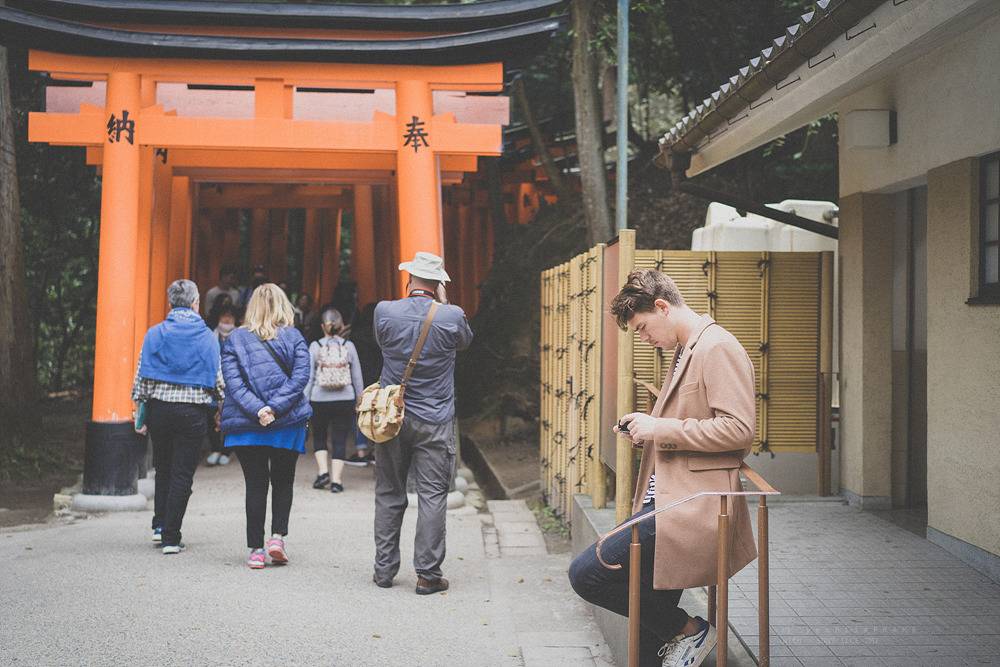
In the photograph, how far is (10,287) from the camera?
1167 cm

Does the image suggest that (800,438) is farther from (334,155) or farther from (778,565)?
(334,155)

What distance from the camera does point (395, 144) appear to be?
934 centimetres

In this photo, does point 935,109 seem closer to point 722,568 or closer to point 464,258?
point 722,568

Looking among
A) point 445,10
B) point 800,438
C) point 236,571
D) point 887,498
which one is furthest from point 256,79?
point 887,498

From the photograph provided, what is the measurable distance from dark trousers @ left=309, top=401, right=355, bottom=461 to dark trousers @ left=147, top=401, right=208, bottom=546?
2424 millimetres

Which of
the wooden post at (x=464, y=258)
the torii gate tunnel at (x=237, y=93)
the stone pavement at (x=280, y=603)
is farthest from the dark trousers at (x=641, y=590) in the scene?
the wooden post at (x=464, y=258)

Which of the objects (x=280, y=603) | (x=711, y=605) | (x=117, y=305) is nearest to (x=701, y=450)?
(x=711, y=605)

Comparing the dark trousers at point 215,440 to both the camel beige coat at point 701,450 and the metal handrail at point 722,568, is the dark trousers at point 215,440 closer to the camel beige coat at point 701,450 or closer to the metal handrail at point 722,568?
the metal handrail at point 722,568

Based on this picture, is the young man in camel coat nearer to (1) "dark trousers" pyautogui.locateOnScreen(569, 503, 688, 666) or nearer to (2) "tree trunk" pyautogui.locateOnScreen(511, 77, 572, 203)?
(1) "dark trousers" pyautogui.locateOnScreen(569, 503, 688, 666)

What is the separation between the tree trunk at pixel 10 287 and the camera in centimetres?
1138

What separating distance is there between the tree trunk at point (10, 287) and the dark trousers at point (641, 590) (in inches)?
379

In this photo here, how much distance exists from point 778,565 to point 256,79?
6.50 metres

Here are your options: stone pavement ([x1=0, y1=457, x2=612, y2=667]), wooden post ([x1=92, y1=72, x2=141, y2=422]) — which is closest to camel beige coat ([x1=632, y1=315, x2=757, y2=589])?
stone pavement ([x1=0, y1=457, x2=612, y2=667])

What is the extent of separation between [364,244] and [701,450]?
1312 centimetres
